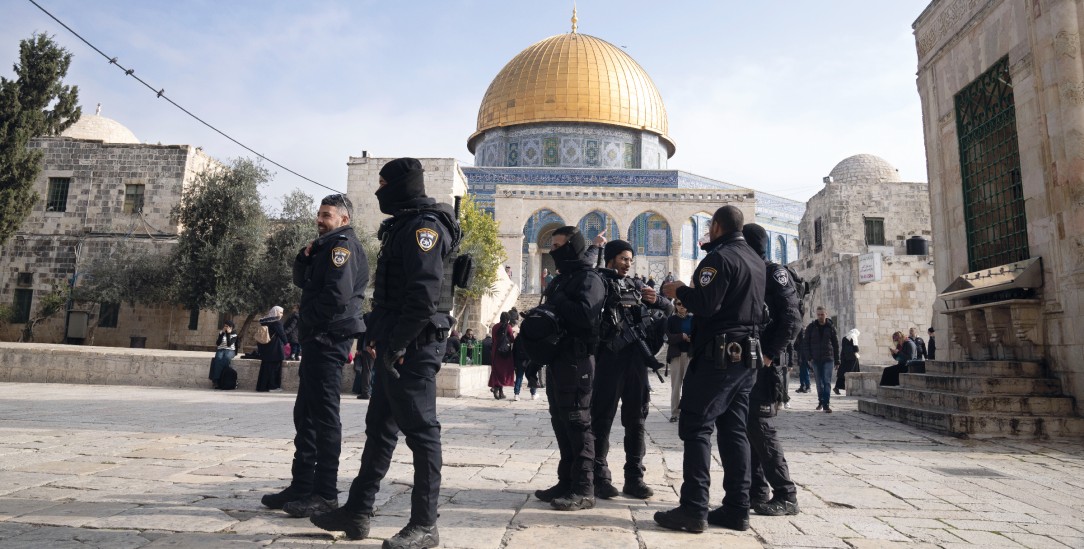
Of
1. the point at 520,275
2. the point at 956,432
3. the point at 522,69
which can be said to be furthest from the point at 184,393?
the point at 522,69

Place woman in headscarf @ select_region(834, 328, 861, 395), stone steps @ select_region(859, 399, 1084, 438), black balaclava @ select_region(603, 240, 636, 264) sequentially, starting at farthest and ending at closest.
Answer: woman in headscarf @ select_region(834, 328, 861, 395) < stone steps @ select_region(859, 399, 1084, 438) < black balaclava @ select_region(603, 240, 636, 264)

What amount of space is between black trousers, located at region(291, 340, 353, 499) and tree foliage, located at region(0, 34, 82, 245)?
18.7 meters

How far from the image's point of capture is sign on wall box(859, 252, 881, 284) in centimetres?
1733

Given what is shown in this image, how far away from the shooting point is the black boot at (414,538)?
2.54 meters

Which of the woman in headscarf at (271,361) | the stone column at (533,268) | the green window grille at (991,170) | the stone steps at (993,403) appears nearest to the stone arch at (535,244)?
the stone column at (533,268)

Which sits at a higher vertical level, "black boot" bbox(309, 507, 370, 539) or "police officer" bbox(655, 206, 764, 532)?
"police officer" bbox(655, 206, 764, 532)

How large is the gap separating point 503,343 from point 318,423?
7.42 metres

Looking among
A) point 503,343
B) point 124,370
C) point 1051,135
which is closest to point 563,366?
point 1051,135

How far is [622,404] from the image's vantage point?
3.89 m

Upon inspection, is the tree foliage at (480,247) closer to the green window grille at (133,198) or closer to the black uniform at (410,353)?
the green window grille at (133,198)

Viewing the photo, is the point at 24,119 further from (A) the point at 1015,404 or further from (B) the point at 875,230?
(B) the point at 875,230

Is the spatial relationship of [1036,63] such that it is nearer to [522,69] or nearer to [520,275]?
[520,275]

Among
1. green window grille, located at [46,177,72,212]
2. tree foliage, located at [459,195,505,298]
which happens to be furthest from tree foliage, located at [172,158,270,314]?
tree foliage, located at [459,195,505,298]

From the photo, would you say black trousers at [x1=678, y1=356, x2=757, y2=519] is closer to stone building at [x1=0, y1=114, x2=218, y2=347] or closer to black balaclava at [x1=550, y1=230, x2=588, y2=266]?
black balaclava at [x1=550, y1=230, x2=588, y2=266]
